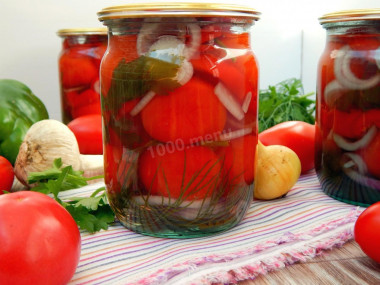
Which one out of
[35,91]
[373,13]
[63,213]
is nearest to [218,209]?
[63,213]

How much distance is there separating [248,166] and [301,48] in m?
1.18

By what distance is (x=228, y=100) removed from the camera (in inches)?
27.9

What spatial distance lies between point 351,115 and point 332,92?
6cm

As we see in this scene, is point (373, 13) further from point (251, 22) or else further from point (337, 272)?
point (337, 272)

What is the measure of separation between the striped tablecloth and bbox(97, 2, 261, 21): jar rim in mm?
326

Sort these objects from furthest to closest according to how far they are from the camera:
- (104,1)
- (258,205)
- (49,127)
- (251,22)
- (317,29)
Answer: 1. (317,29)
2. (104,1)
3. (49,127)
4. (258,205)
5. (251,22)

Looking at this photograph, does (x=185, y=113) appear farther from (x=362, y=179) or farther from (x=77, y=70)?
(x=77, y=70)

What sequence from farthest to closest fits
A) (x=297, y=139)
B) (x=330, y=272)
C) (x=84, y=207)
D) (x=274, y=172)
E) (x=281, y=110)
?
(x=281, y=110) < (x=297, y=139) < (x=274, y=172) < (x=84, y=207) < (x=330, y=272)

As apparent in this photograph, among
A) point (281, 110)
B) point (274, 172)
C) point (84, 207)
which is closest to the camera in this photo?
point (84, 207)

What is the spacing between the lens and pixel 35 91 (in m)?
1.53

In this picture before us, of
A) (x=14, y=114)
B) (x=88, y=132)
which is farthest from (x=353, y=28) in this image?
(x=14, y=114)

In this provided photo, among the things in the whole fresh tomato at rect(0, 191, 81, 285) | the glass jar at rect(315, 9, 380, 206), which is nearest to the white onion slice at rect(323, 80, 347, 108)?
the glass jar at rect(315, 9, 380, 206)

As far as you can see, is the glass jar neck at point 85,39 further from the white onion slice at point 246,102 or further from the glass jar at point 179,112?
the white onion slice at point 246,102

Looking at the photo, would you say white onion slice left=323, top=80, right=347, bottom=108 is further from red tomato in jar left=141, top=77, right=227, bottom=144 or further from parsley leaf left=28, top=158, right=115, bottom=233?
parsley leaf left=28, top=158, right=115, bottom=233
